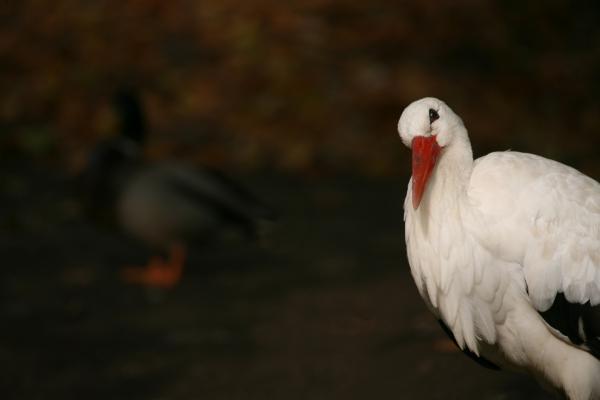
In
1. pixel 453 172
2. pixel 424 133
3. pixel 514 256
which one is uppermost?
pixel 424 133

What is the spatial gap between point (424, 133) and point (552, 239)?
0.59 metres

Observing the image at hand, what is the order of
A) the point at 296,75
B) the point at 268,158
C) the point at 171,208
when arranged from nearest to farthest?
the point at 171,208 < the point at 268,158 < the point at 296,75

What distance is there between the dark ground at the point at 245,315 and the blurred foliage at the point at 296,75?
997 millimetres

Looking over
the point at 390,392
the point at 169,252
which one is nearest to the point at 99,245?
the point at 169,252

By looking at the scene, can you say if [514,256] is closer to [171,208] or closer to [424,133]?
[424,133]

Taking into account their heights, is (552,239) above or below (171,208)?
above

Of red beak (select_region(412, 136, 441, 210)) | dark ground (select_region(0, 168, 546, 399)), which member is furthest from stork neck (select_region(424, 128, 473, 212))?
dark ground (select_region(0, 168, 546, 399))

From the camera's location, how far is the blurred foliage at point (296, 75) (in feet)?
31.0

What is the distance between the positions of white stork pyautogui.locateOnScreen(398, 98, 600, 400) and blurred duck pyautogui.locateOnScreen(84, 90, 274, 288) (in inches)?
146

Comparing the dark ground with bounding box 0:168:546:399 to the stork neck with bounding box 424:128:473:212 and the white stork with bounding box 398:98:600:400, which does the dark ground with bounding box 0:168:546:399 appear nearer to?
the white stork with bounding box 398:98:600:400

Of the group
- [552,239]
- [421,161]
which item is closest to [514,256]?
[552,239]

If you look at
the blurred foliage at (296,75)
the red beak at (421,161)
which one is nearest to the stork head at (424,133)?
the red beak at (421,161)

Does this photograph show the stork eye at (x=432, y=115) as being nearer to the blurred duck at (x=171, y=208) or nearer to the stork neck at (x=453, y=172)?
the stork neck at (x=453, y=172)

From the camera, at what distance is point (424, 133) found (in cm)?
334
